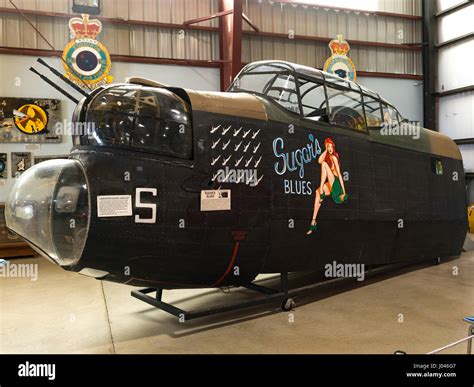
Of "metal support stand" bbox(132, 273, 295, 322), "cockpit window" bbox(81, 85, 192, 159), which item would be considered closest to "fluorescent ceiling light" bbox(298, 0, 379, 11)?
"cockpit window" bbox(81, 85, 192, 159)

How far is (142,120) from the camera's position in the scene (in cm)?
398

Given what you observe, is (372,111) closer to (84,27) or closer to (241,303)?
(241,303)

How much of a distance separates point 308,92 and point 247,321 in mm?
3035

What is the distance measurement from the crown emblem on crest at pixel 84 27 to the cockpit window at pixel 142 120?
26.1 feet

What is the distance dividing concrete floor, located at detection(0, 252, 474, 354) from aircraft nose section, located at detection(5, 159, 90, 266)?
3.75ft

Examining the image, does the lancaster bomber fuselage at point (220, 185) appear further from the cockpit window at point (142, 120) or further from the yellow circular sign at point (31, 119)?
the yellow circular sign at point (31, 119)

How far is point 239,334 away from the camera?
14.5 feet

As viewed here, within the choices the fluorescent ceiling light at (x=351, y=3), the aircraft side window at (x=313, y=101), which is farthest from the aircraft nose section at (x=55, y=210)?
the fluorescent ceiling light at (x=351, y=3)

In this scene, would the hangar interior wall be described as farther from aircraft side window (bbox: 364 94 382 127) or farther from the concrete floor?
aircraft side window (bbox: 364 94 382 127)

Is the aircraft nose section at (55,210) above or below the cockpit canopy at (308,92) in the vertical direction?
below

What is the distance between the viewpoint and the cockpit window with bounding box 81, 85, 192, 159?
3891mm

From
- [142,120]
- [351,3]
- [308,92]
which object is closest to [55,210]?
[142,120]

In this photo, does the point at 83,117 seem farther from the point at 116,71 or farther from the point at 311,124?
the point at 116,71

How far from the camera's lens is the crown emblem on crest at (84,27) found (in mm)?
10844
